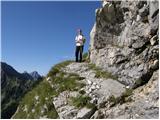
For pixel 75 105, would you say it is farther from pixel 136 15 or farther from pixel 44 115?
pixel 136 15

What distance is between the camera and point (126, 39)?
24062 mm

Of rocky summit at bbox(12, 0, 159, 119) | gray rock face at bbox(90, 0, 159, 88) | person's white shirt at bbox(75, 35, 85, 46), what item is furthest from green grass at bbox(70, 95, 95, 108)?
person's white shirt at bbox(75, 35, 85, 46)

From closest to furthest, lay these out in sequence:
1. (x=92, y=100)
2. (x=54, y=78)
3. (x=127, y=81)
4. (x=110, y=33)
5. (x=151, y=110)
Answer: (x=151, y=110), (x=92, y=100), (x=127, y=81), (x=54, y=78), (x=110, y=33)

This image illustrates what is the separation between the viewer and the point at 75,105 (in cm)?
1961

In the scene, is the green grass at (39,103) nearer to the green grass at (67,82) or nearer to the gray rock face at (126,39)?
the green grass at (67,82)

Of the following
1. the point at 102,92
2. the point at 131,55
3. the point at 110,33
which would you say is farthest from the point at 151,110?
the point at 110,33

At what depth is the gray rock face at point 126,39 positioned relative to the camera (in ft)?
71.1

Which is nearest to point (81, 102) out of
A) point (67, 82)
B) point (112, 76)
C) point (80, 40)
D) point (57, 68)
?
point (67, 82)

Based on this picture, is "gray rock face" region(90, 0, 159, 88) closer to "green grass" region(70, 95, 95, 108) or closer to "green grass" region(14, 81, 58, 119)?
"green grass" region(70, 95, 95, 108)

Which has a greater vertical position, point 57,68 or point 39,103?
point 57,68

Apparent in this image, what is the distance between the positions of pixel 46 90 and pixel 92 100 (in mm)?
4814

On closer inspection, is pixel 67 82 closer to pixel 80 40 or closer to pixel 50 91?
pixel 50 91

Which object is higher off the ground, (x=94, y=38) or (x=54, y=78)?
(x=94, y=38)

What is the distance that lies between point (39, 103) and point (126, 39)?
27.0ft
